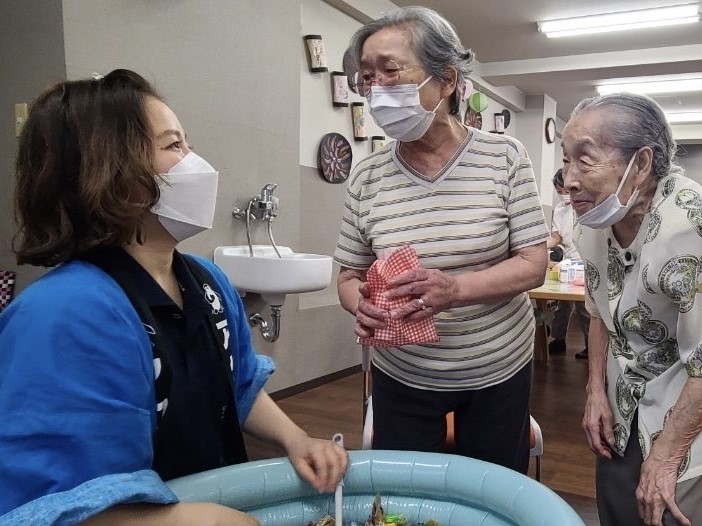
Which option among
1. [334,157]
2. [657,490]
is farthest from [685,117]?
[657,490]

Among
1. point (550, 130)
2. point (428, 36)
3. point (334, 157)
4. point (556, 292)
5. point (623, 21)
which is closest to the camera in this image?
point (428, 36)

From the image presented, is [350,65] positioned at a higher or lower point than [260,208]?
higher

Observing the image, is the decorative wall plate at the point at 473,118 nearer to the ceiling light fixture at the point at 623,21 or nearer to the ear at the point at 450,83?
the ceiling light fixture at the point at 623,21

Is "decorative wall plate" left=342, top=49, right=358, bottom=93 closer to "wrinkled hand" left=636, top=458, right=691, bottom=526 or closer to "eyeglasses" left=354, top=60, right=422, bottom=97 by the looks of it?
"eyeglasses" left=354, top=60, right=422, bottom=97

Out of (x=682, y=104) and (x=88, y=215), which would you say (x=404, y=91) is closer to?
(x=88, y=215)

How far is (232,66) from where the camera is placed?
2971 mm

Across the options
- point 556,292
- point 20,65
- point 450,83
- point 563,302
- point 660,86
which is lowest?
point 563,302

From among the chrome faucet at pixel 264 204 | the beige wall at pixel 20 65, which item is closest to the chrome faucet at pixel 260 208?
the chrome faucet at pixel 264 204

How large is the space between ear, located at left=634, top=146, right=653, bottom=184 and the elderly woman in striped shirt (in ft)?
0.73

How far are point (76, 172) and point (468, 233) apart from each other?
78cm

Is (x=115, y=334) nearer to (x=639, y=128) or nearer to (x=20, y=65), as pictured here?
(x=639, y=128)

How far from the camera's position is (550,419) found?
3.38 metres

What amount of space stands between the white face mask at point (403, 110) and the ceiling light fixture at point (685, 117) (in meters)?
9.25

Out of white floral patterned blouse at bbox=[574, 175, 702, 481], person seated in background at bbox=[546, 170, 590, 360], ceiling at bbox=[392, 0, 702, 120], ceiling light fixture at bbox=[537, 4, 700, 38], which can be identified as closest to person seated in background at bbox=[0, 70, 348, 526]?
white floral patterned blouse at bbox=[574, 175, 702, 481]
